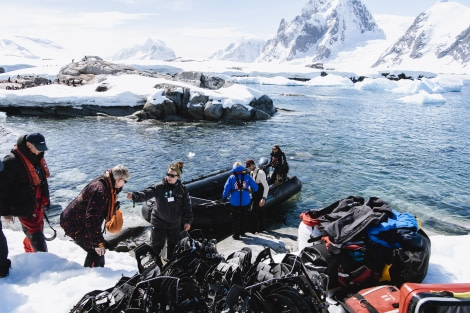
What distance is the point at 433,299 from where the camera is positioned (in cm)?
290

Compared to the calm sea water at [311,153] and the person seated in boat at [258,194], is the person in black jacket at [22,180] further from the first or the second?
the calm sea water at [311,153]

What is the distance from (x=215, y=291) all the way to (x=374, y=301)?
5.86ft

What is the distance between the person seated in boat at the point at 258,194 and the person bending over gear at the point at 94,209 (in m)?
4.16

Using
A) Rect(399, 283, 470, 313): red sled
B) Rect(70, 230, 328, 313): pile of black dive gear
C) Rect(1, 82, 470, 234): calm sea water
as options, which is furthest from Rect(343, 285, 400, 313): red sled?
Rect(1, 82, 470, 234): calm sea water

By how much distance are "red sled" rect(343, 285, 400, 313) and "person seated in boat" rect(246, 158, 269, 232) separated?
441 centimetres

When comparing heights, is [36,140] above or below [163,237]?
above

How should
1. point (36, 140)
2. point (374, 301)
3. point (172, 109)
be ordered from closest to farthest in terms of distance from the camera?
point (374, 301) → point (36, 140) → point (172, 109)

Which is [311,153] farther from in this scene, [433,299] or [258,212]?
[433,299]

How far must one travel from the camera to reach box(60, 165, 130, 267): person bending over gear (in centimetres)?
459

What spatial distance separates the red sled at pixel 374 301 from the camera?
3898mm

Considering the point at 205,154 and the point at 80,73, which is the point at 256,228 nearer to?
the point at 205,154

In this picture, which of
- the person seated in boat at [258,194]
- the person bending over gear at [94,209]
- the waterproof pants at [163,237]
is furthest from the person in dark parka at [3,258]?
the person seated in boat at [258,194]

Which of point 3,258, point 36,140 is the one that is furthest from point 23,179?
point 3,258

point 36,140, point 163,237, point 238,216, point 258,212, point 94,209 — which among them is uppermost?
point 36,140
